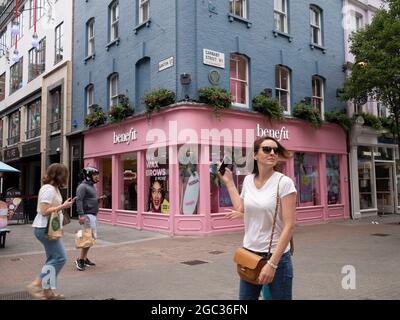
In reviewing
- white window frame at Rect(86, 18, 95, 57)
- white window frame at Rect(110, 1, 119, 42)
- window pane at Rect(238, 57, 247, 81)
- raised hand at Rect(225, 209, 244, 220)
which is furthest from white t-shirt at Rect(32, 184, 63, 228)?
white window frame at Rect(86, 18, 95, 57)

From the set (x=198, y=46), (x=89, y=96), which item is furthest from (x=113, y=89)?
(x=198, y=46)

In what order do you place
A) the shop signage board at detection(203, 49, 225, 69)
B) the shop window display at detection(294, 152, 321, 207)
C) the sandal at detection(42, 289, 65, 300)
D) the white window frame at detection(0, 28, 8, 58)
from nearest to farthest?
the sandal at detection(42, 289, 65, 300) → the shop signage board at detection(203, 49, 225, 69) → the shop window display at detection(294, 152, 321, 207) → the white window frame at detection(0, 28, 8, 58)

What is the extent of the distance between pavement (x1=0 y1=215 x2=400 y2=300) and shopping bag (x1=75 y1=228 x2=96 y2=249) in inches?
18.3

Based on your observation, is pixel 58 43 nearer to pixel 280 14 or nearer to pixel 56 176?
pixel 280 14

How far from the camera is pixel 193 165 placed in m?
13.2

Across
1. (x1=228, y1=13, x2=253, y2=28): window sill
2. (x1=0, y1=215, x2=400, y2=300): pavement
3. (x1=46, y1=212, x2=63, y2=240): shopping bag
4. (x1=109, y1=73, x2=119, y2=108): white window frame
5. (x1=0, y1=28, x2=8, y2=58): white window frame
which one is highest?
(x1=0, y1=28, x2=8, y2=58): white window frame

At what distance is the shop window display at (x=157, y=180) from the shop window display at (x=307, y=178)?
5402 mm

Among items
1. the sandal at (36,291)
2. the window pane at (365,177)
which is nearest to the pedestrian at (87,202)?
the sandal at (36,291)

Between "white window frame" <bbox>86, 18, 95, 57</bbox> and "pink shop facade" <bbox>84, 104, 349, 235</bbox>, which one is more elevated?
"white window frame" <bbox>86, 18, 95, 57</bbox>

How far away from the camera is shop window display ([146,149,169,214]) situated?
13.7 meters

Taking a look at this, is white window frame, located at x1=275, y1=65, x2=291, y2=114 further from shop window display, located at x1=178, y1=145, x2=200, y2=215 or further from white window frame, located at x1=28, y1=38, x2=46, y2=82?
white window frame, located at x1=28, y1=38, x2=46, y2=82

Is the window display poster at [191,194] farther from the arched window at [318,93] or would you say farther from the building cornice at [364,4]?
the building cornice at [364,4]

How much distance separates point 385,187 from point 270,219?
19.1m
